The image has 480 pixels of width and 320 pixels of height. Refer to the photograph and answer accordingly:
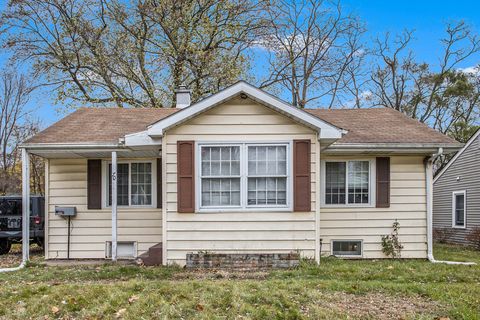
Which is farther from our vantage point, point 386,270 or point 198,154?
point 198,154

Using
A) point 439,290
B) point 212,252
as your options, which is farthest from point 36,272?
point 439,290

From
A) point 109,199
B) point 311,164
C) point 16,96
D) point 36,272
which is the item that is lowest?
point 36,272

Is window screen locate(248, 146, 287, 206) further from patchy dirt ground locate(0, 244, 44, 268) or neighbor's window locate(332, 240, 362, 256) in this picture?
patchy dirt ground locate(0, 244, 44, 268)

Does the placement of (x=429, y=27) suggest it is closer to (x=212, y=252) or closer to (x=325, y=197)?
(x=325, y=197)

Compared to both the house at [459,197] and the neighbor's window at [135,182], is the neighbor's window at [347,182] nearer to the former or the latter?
the neighbor's window at [135,182]

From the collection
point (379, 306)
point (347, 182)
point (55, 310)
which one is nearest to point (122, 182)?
point (55, 310)

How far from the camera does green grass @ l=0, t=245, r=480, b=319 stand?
5.51 metres

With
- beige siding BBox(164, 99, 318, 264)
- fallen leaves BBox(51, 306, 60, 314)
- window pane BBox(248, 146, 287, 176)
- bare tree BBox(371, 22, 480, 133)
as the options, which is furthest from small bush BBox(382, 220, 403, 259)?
bare tree BBox(371, 22, 480, 133)

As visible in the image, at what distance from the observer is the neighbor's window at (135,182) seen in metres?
10.6

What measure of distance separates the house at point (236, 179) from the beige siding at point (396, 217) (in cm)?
2

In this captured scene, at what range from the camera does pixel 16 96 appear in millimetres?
25375

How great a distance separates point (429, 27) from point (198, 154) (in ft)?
75.7

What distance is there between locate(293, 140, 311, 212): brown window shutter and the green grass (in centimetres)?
136

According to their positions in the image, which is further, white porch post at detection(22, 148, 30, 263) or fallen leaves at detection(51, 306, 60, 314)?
white porch post at detection(22, 148, 30, 263)
